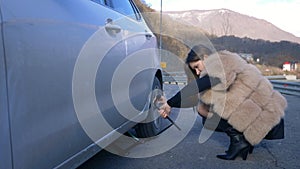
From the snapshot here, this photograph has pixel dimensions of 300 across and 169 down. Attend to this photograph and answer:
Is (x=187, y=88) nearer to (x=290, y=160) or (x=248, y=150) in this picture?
(x=248, y=150)

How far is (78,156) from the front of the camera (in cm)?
221

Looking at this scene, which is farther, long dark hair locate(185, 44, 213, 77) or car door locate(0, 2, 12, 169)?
long dark hair locate(185, 44, 213, 77)

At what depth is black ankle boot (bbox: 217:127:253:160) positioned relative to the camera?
3.47m

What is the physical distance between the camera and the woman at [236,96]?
3354mm

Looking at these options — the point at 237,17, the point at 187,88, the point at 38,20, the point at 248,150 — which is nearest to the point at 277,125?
the point at 248,150

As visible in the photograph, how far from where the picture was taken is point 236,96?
335cm

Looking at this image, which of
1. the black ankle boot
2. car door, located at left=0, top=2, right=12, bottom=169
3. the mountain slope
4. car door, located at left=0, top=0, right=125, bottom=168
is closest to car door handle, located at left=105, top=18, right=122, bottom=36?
car door, located at left=0, top=0, right=125, bottom=168

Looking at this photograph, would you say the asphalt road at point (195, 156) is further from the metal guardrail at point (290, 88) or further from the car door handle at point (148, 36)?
the metal guardrail at point (290, 88)

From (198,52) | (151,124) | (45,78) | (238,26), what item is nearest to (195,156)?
(151,124)

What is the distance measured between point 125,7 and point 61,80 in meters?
2.11

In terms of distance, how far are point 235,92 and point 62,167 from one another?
1969 mm

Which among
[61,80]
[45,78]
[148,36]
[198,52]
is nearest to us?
[45,78]

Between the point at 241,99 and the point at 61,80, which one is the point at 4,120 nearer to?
the point at 61,80

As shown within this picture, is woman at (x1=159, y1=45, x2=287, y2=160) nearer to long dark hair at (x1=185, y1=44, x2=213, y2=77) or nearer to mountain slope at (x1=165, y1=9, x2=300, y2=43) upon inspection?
long dark hair at (x1=185, y1=44, x2=213, y2=77)
